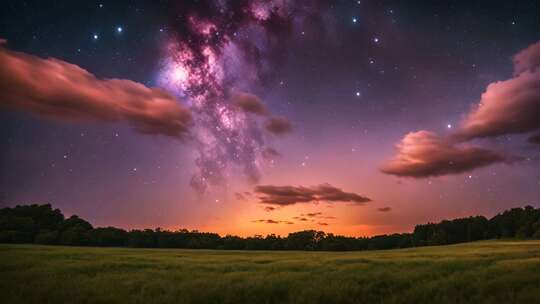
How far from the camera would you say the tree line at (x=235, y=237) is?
82.6 metres

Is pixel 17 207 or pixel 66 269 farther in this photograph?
pixel 17 207

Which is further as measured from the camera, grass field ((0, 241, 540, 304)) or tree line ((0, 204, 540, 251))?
tree line ((0, 204, 540, 251))

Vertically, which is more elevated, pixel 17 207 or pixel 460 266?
pixel 17 207

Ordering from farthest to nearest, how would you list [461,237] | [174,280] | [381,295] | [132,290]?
[461,237]
[174,280]
[132,290]
[381,295]

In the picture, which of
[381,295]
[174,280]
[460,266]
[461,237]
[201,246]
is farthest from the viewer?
[461,237]

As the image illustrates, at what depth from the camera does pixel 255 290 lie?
14836mm

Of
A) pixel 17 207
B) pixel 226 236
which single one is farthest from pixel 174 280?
pixel 17 207

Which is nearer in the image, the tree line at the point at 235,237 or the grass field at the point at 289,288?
the grass field at the point at 289,288

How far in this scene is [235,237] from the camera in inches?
3610

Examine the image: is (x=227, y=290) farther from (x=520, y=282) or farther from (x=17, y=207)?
(x=17, y=207)

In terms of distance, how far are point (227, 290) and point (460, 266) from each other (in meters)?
13.1

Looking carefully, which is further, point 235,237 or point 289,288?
point 235,237

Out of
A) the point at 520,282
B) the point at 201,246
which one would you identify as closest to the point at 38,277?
the point at 520,282

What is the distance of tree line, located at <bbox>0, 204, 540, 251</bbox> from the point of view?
82.6 metres
